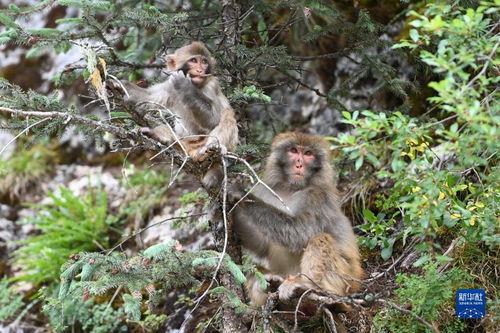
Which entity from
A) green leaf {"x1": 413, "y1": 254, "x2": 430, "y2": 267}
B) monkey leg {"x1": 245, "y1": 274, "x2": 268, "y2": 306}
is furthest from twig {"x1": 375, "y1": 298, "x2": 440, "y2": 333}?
→ monkey leg {"x1": 245, "y1": 274, "x2": 268, "y2": 306}

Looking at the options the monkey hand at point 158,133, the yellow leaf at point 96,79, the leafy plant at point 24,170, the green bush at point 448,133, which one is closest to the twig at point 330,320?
the green bush at point 448,133

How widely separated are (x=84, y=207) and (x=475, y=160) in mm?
6023

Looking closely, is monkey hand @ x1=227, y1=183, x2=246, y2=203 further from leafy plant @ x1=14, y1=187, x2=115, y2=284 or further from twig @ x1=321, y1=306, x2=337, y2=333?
leafy plant @ x1=14, y1=187, x2=115, y2=284

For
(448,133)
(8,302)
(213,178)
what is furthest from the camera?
(8,302)

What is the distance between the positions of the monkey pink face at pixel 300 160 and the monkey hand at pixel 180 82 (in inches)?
41.7

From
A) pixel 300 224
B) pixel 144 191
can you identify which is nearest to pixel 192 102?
pixel 300 224

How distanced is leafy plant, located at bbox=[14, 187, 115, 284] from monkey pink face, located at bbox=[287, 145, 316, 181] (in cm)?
319

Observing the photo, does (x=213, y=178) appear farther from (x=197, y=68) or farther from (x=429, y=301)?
(x=429, y=301)

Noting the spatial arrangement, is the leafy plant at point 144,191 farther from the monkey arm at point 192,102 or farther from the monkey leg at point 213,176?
the monkey leg at point 213,176

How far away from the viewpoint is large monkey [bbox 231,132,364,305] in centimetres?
471

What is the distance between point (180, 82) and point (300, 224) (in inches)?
64.5

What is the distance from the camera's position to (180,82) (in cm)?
528

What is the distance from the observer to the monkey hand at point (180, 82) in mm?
5266

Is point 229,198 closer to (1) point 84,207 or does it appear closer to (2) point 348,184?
(2) point 348,184
